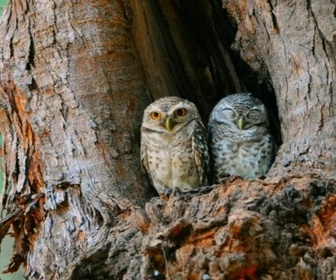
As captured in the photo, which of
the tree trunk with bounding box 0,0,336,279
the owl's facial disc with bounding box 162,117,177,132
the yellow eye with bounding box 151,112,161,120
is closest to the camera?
the tree trunk with bounding box 0,0,336,279

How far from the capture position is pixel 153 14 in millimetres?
3949

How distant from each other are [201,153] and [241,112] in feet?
0.85

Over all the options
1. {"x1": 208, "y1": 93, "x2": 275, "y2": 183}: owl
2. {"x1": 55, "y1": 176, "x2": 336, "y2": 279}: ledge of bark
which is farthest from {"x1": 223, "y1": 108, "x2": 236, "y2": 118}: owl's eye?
{"x1": 55, "y1": 176, "x2": 336, "y2": 279}: ledge of bark

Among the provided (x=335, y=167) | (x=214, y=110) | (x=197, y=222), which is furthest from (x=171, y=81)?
(x=197, y=222)

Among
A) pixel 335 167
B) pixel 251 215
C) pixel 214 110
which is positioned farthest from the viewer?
pixel 214 110

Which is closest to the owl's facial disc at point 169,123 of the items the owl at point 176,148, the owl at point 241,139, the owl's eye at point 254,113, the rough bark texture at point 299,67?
the owl at point 176,148

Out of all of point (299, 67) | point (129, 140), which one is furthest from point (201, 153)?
point (299, 67)

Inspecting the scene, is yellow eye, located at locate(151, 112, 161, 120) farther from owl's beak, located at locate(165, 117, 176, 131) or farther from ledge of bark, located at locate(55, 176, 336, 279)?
ledge of bark, located at locate(55, 176, 336, 279)

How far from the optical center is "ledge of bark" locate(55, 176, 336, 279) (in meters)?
2.50

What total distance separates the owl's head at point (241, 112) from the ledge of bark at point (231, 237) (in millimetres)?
1000

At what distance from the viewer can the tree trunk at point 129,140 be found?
262 cm

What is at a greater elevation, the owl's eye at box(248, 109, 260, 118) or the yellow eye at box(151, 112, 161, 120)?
the yellow eye at box(151, 112, 161, 120)

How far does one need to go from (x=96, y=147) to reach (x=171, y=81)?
668 millimetres

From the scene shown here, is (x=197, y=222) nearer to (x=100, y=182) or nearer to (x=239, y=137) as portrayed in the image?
(x=100, y=182)
